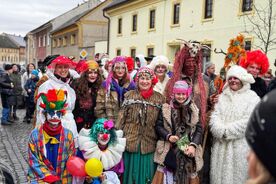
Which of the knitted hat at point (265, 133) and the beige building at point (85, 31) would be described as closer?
the knitted hat at point (265, 133)

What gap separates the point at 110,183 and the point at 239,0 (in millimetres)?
14122

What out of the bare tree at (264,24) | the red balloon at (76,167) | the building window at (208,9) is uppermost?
the building window at (208,9)

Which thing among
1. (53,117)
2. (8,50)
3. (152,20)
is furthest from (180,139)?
(8,50)

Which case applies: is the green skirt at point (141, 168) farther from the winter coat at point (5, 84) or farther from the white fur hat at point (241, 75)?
the winter coat at point (5, 84)

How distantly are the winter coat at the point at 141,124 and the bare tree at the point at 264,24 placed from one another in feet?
36.0

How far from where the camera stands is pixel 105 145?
374 centimetres

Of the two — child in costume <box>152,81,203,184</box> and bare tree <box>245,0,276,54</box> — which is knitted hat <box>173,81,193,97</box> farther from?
bare tree <box>245,0,276,54</box>

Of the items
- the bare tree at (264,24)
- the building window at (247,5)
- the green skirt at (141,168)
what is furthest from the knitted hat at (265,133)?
the building window at (247,5)

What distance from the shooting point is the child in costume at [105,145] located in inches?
144

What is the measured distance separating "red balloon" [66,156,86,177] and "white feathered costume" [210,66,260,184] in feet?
5.14

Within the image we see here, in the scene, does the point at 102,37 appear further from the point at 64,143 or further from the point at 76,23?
the point at 64,143

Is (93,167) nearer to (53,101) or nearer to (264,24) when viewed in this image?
(53,101)

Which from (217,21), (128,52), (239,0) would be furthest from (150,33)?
(239,0)

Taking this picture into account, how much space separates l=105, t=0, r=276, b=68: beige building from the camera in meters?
16.0
